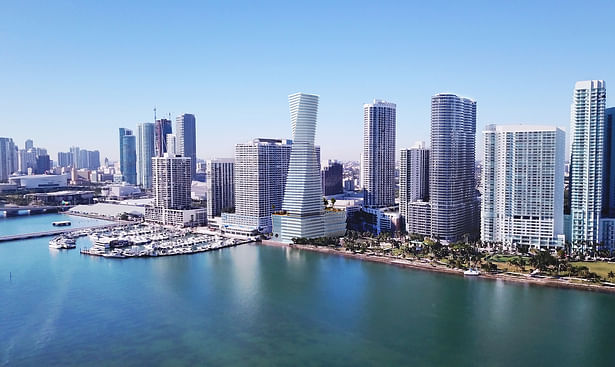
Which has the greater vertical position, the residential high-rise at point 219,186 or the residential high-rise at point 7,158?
the residential high-rise at point 7,158

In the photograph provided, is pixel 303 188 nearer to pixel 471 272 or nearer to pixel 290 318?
pixel 471 272

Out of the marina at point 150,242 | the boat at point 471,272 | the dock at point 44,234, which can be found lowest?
the boat at point 471,272

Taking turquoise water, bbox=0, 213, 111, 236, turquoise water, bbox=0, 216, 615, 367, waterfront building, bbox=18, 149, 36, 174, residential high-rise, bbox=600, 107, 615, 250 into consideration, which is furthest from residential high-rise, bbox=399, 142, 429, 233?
waterfront building, bbox=18, 149, 36, 174

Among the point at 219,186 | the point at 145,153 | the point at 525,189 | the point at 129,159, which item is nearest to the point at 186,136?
the point at 145,153

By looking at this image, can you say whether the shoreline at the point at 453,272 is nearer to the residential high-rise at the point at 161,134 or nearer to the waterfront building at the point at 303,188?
the waterfront building at the point at 303,188

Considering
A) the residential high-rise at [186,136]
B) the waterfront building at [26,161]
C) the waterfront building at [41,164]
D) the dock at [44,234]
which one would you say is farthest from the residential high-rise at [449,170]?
the waterfront building at [26,161]

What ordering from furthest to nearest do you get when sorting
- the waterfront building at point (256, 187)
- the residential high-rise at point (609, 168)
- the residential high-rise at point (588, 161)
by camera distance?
1. the waterfront building at point (256, 187)
2. the residential high-rise at point (609, 168)
3. the residential high-rise at point (588, 161)

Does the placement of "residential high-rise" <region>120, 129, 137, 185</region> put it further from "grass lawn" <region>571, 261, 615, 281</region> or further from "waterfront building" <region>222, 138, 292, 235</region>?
"grass lawn" <region>571, 261, 615, 281</region>
